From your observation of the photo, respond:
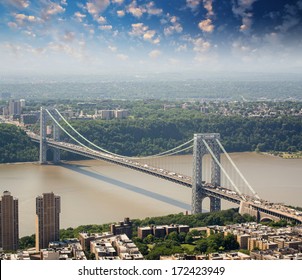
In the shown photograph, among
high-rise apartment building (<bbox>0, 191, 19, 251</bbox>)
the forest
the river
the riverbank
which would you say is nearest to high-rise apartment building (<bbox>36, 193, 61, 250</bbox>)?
high-rise apartment building (<bbox>0, 191, 19, 251</bbox>)

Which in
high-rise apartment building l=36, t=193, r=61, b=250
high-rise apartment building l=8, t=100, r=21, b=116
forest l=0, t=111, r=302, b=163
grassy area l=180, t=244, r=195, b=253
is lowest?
grassy area l=180, t=244, r=195, b=253

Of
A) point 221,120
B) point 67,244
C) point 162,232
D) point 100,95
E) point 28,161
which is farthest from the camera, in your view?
point 100,95

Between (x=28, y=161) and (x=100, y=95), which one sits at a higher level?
(x=100, y=95)

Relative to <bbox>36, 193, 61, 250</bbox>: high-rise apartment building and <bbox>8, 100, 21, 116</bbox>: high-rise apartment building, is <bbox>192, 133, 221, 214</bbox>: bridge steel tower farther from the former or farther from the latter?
<bbox>8, 100, 21, 116</bbox>: high-rise apartment building

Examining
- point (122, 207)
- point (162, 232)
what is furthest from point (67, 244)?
point (122, 207)

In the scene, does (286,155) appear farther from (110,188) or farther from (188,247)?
(188,247)

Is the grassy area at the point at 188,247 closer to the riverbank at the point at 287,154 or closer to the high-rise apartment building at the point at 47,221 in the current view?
the high-rise apartment building at the point at 47,221

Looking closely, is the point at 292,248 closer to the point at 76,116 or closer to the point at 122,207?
the point at 122,207
